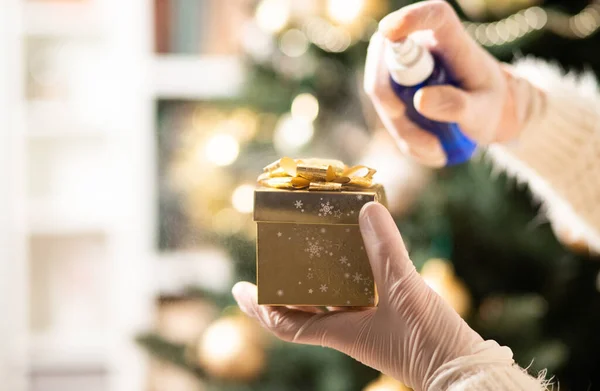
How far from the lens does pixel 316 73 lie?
103 centimetres

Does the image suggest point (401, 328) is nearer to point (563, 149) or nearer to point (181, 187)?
point (563, 149)

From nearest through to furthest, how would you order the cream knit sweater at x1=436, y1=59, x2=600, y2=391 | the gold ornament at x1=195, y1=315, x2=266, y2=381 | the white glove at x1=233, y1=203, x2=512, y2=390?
1. the white glove at x1=233, y1=203, x2=512, y2=390
2. the cream knit sweater at x1=436, y1=59, x2=600, y2=391
3. the gold ornament at x1=195, y1=315, x2=266, y2=381

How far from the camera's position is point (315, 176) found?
43cm

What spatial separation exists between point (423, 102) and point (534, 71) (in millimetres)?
283

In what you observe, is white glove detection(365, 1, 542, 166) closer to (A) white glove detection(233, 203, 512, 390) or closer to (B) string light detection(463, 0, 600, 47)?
(A) white glove detection(233, 203, 512, 390)

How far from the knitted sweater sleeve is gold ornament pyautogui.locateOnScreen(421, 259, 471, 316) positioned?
19 centimetres

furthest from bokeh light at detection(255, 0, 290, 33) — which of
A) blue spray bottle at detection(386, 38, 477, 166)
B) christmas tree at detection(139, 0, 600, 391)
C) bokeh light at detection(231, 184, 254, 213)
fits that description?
blue spray bottle at detection(386, 38, 477, 166)

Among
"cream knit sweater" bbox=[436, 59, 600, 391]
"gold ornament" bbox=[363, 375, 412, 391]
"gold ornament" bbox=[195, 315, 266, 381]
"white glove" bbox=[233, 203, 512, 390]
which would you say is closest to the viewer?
"white glove" bbox=[233, 203, 512, 390]

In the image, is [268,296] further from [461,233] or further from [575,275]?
[575,275]

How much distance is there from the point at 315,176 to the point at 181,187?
113 centimetres

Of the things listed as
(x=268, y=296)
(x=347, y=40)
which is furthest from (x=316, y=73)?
(x=268, y=296)

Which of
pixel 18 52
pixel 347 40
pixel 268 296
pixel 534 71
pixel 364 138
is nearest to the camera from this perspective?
pixel 268 296

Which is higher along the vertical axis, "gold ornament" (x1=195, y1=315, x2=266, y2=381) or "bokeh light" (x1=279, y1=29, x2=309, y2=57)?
"bokeh light" (x1=279, y1=29, x2=309, y2=57)

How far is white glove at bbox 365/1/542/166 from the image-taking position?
50 centimetres
